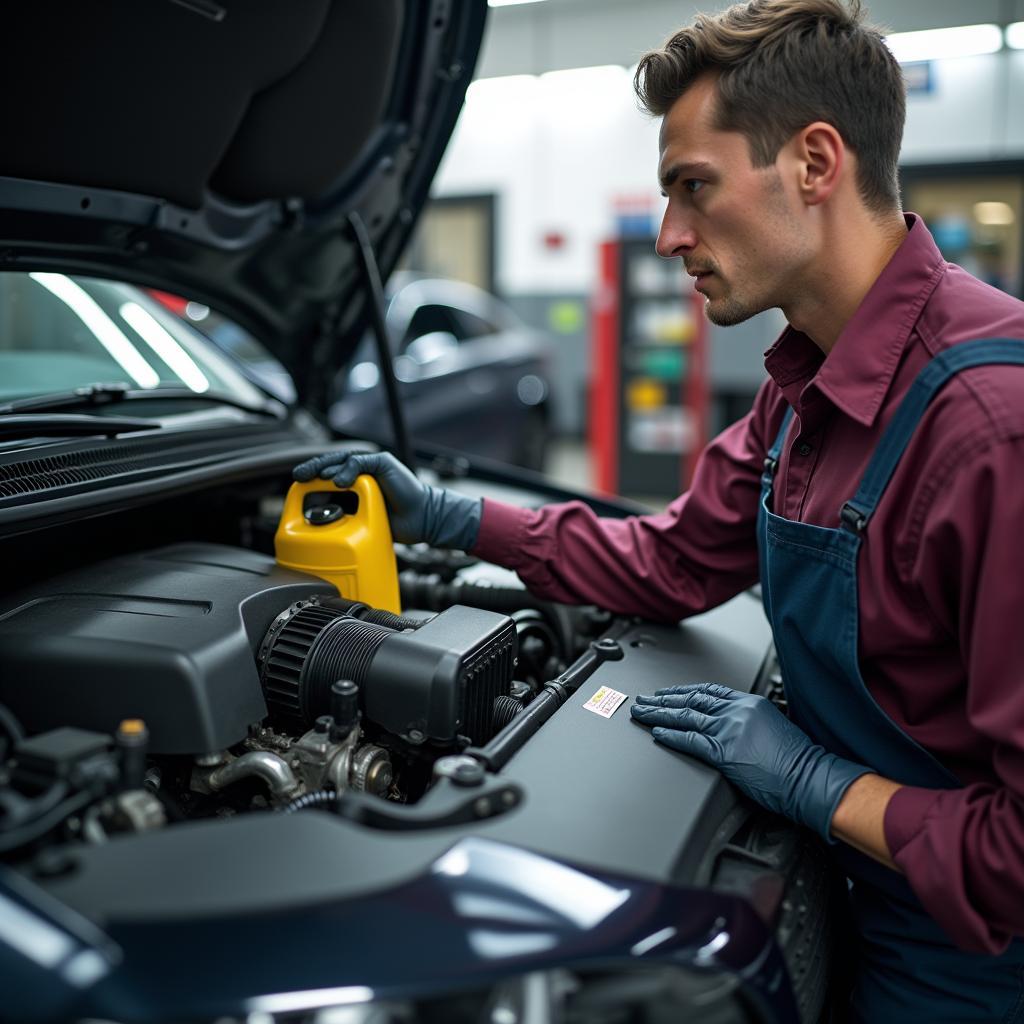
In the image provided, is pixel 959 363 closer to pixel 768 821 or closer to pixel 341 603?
pixel 768 821

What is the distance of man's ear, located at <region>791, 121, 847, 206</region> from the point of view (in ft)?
3.97

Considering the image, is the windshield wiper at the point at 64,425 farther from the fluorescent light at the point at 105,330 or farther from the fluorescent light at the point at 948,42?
the fluorescent light at the point at 948,42

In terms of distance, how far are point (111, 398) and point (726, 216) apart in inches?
42.5

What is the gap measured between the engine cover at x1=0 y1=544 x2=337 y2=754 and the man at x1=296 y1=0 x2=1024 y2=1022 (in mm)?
529

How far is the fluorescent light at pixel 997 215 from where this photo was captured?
26.9 feet

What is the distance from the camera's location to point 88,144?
1.44 metres

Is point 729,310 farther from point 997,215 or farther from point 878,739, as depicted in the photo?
point 997,215

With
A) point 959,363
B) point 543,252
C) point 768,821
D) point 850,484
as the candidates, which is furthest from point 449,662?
point 543,252

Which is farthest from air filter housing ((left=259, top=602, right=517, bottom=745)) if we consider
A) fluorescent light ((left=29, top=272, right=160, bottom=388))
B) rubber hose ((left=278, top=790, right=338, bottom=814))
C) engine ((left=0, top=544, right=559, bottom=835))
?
fluorescent light ((left=29, top=272, right=160, bottom=388))

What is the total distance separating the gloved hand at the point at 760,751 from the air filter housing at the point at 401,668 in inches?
8.1

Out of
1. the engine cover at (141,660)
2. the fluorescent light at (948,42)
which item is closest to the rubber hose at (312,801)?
the engine cover at (141,660)

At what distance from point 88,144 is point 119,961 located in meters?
1.19

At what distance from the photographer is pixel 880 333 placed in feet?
3.98

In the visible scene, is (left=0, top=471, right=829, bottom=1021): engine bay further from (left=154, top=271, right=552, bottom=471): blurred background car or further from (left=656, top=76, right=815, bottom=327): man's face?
(left=154, top=271, right=552, bottom=471): blurred background car
